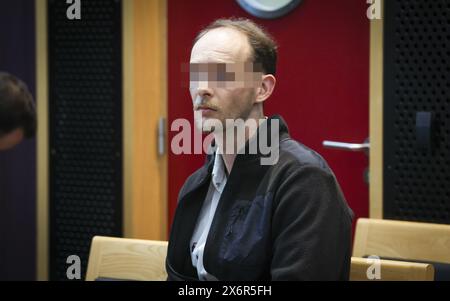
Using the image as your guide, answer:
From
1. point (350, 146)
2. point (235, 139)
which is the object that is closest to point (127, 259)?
point (235, 139)

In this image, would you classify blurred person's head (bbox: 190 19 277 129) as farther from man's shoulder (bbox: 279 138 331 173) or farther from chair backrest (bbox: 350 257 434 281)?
chair backrest (bbox: 350 257 434 281)

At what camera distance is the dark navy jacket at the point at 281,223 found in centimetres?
161

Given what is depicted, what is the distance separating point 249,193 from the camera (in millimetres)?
1770

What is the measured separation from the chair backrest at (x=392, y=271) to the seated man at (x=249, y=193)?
0.16m

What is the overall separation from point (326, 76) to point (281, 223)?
1537mm

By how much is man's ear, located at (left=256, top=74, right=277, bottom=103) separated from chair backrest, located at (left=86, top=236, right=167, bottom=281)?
0.53 meters

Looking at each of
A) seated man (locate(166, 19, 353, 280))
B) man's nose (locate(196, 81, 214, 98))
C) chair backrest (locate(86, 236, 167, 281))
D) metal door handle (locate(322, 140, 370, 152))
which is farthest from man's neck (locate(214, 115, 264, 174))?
metal door handle (locate(322, 140, 370, 152))

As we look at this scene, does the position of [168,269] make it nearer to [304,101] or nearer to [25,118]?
[25,118]

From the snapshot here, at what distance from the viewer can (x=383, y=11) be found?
2775 mm

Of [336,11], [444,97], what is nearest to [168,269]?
[444,97]

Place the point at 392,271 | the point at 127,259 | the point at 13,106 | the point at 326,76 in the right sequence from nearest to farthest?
the point at 13,106
the point at 392,271
the point at 127,259
the point at 326,76

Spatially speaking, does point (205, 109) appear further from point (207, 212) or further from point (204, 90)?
point (207, 212)

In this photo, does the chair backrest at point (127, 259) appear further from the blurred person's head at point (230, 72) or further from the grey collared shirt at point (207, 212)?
the blurred person's head at point (230, 72)

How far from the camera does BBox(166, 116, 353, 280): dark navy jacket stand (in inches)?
63.4
